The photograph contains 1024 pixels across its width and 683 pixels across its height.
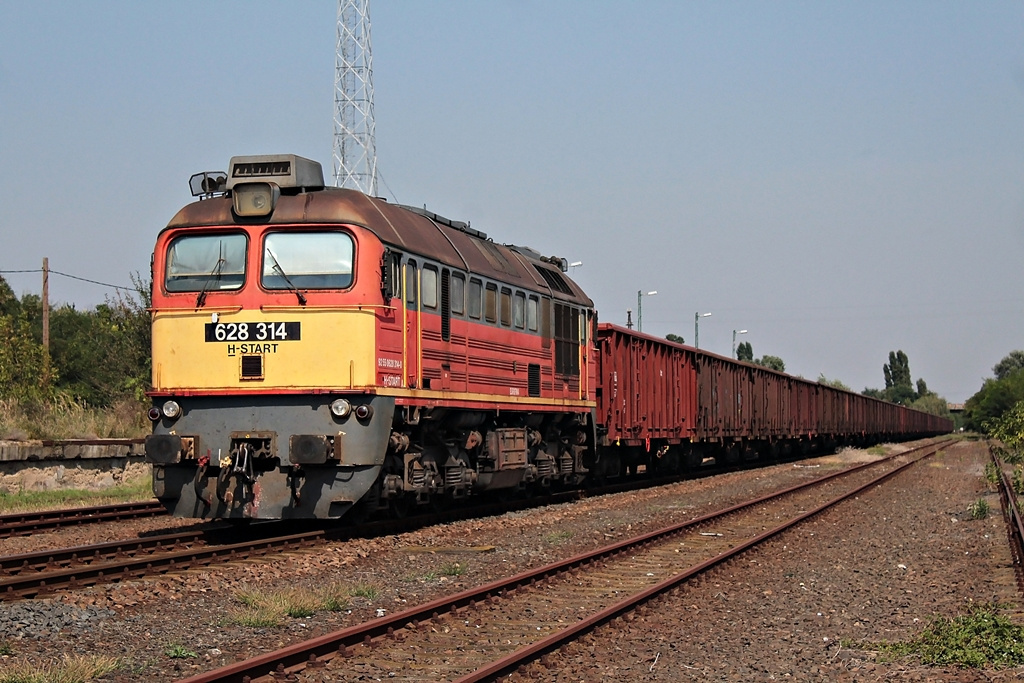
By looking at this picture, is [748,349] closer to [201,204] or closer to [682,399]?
[682,399]

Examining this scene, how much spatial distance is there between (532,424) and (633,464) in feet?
27.9

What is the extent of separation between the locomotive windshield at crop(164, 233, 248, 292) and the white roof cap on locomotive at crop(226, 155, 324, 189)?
0.71 meters

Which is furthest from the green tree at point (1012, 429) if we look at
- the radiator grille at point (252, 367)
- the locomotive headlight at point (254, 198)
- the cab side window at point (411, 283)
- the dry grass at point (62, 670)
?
the dry grass at point (62, 670)

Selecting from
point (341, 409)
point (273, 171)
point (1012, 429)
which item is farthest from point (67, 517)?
point (1012, 429)

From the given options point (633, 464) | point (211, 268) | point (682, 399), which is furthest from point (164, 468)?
point (682, 399)

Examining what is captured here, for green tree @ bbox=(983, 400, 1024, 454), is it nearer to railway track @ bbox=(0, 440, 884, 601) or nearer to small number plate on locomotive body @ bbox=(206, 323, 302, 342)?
railway track @ bbox=(0, 440, 884, 601)

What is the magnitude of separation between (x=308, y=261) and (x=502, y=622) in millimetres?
5739

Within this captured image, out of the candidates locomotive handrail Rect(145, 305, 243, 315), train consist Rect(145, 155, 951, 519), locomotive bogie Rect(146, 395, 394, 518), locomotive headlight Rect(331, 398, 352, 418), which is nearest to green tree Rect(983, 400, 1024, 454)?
train consist Rect(145, 155, 951, 519)

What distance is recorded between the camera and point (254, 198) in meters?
13.4

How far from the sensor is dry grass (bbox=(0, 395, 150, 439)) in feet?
76.6

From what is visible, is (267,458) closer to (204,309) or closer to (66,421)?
(204,309)

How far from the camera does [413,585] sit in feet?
35.5

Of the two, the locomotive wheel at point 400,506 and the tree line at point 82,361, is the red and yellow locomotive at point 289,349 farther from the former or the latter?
the tree line at point 82,361

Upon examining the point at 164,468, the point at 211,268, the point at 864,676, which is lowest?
the point at 864,676
